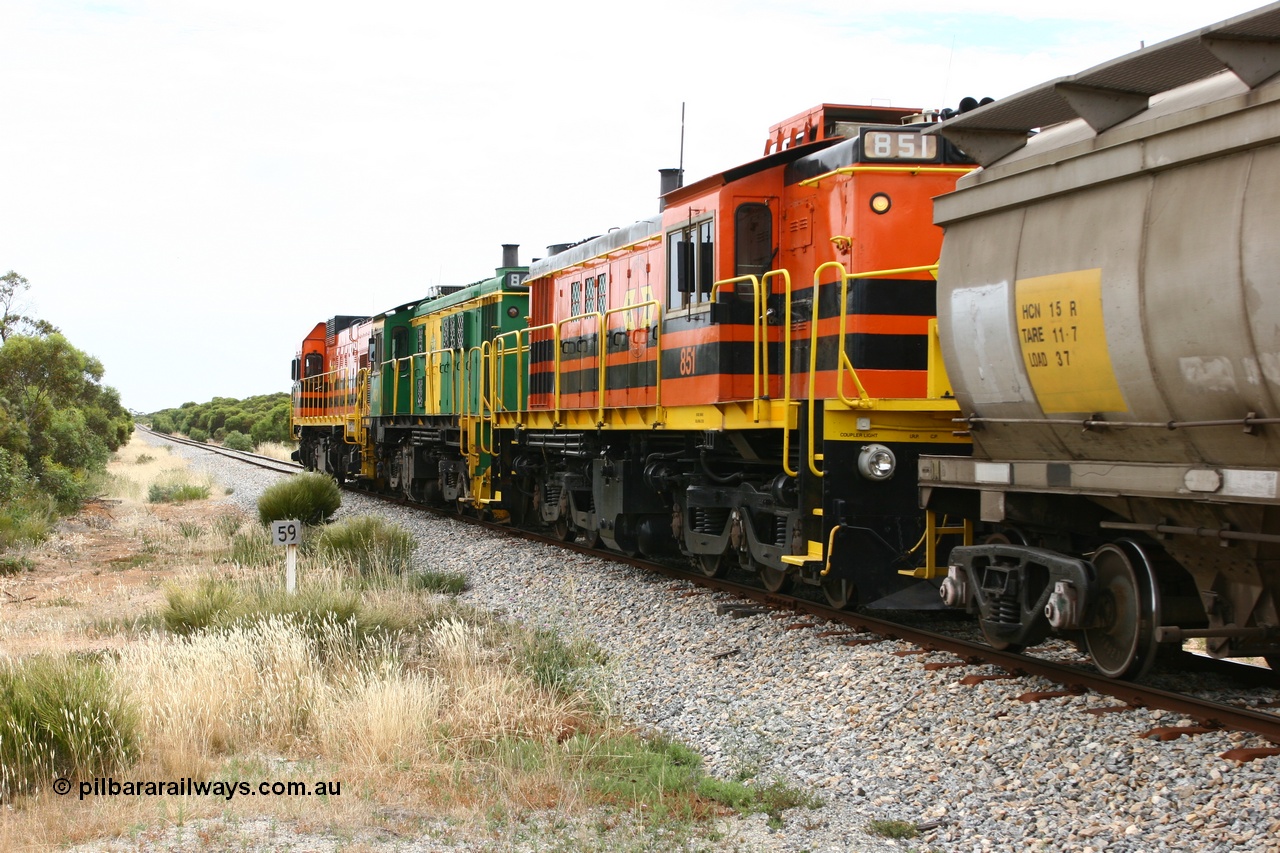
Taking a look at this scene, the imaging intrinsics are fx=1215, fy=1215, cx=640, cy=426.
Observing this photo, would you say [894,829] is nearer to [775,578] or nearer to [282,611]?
[775,578]

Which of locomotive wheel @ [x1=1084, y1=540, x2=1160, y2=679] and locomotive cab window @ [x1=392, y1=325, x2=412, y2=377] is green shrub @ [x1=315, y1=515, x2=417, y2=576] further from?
locomotive cab window @ [x1=392, y1=325, x2=412, y2=377]

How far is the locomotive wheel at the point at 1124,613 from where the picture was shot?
273 inches

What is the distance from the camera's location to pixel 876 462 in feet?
31.0

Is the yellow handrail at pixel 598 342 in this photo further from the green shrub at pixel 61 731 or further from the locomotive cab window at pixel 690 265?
the green shrub at pixel 61 731

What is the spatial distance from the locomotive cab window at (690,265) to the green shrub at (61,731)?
6.27 metres

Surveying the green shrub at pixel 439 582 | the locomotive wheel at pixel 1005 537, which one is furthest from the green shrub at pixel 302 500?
the locomotive wheel at pixel 1005 537

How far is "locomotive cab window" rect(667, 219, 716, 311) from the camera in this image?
11258 millimetres

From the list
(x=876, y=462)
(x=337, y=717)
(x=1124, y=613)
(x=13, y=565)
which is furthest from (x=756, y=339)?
(x=13, y=565)

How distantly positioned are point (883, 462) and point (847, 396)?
1.96 feet

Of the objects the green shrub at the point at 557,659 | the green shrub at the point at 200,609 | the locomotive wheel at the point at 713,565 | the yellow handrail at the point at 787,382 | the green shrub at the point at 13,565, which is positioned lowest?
the green shrub at the point at 13,565

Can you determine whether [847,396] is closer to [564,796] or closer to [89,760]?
[564,796]

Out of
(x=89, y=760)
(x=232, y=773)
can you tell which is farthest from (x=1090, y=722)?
(x=89, y=760)

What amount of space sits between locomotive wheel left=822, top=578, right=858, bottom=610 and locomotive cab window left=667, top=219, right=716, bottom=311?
2832 mm

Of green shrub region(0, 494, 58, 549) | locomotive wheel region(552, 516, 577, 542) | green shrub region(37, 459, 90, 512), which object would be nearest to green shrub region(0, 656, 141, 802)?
locomotive wheel region(552, 516, 577, 542)
